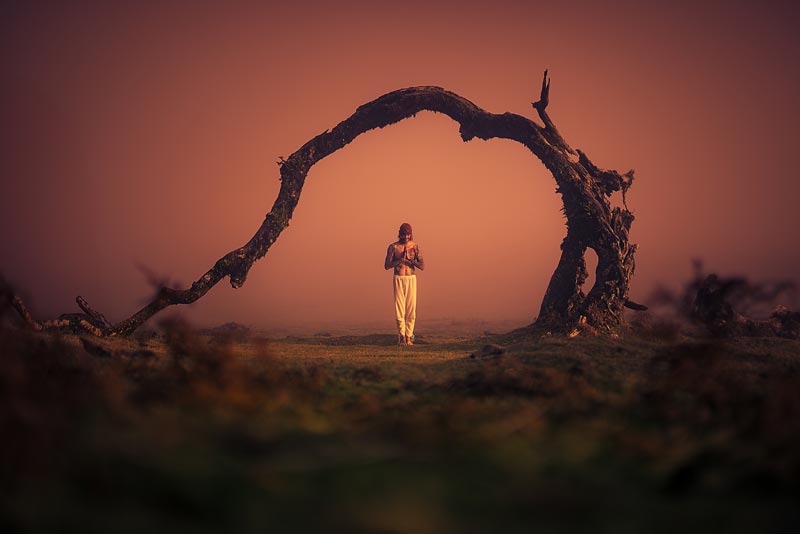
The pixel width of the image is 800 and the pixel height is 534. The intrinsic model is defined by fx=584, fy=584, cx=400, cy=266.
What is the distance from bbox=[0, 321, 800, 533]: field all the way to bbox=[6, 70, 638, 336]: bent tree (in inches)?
345

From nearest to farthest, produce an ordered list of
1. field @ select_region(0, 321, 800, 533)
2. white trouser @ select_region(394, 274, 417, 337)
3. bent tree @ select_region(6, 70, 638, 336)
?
1. field @ select_region(0, 321, 800, 533)
2. bent tree @ select_region(6, 70, 638, 336)
3. white trouser @ select_region(394, 274, 417, 337)

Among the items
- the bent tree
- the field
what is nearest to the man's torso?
the bent tree

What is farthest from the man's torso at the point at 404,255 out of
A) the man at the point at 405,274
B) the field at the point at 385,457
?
the field at the point at 385,457

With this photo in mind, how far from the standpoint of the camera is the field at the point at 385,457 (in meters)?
2.33

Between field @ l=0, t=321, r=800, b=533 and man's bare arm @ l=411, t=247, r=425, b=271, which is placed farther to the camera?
man's bare arm @ l=411, t=247, r=425, b=271

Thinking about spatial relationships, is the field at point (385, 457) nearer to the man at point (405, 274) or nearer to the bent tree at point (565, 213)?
the bent tree at point (565, 213)

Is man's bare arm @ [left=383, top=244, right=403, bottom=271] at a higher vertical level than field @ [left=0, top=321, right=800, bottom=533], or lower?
higher

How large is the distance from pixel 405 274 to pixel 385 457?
12215mm

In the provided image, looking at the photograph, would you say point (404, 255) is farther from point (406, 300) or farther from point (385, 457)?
point (385, 457)

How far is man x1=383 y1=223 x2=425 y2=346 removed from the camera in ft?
49.3

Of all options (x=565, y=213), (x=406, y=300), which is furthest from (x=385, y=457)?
(x=565, y=213)

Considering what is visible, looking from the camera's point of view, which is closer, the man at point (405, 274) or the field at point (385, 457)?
the field at point (385, 457)

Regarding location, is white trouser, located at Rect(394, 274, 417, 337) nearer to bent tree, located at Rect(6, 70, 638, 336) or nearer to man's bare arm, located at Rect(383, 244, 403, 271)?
man's bare arm, located at Rect(383, 244, 403, 271)

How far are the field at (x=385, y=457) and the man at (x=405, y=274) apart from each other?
10.1 metres
